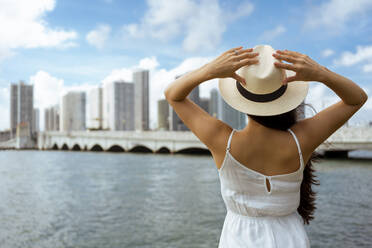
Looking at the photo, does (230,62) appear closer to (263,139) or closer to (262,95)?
(262,95)

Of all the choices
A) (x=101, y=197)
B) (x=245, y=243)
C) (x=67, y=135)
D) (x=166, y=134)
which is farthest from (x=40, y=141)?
(x=245, y=243)

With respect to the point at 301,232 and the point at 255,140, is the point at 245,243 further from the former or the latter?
the point at 255,140

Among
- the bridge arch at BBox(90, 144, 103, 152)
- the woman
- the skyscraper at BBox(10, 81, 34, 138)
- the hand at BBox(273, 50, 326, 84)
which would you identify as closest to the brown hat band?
the woman

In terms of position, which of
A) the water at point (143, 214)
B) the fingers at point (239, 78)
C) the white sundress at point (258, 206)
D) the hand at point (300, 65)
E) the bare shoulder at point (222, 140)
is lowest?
the water at point (143, 214)

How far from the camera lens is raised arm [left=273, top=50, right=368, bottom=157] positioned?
145 centimetres

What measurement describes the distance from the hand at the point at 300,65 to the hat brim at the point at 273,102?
127mm

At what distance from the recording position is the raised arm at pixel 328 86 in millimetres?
1453

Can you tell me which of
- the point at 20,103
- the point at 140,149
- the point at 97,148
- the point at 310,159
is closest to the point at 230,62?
the point at 310,159

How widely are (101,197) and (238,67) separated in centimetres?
1350

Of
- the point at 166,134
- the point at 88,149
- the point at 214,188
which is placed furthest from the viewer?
the point at 88,149

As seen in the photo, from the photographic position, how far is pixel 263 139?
5.37ft

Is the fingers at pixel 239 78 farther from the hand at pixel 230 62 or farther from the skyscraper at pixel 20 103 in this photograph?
the skyscraper at pixel 20 103

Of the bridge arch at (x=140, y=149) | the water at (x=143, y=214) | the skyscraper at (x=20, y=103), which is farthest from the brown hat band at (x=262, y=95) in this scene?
the skyscraper at (x=20, y=103)

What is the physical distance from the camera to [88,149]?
6219cm
